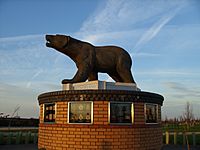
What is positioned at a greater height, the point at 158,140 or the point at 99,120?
the point at 99,120

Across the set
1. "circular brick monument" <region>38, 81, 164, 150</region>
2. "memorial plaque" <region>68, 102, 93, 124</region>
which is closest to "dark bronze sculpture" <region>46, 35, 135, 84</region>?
"circular brick monument" <region>38, 81, 164, 150</region>

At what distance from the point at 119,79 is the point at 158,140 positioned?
3.46 meters

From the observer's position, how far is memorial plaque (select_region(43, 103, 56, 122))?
11.7 meters

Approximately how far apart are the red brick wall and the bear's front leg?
4.60 ft

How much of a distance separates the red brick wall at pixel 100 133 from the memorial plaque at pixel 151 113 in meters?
0.29

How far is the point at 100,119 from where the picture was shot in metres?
10.7

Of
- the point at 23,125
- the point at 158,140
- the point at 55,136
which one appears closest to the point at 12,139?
the point at 55,136

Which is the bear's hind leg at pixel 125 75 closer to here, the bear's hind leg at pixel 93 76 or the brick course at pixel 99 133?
the bear's hind leg at pixel 93 76

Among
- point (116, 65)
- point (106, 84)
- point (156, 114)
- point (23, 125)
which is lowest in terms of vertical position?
point (23, 125)

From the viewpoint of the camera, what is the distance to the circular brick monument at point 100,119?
10.6 metres

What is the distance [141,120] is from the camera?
1127 cm

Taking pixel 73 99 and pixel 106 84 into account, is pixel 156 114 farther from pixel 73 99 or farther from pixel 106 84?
pixel 73 99

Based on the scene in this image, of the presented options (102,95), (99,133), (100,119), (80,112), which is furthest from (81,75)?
(99,133)

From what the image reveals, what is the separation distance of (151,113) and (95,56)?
371 cm
